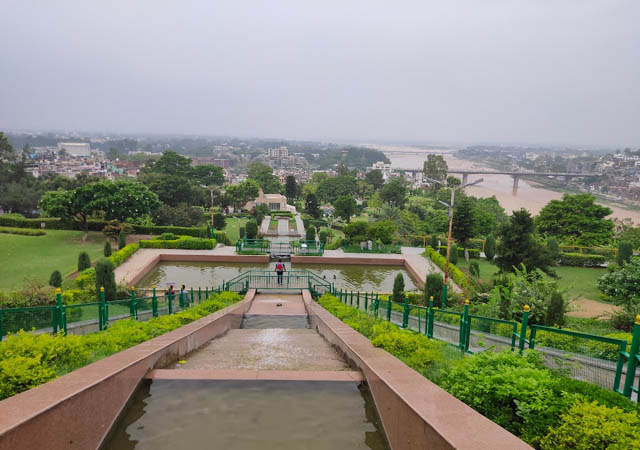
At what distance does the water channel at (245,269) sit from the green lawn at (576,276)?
4905mm

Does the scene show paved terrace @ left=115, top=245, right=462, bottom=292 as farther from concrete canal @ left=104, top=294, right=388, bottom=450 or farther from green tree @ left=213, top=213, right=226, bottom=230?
concrete canal @ left=104, top=294, right=388, bottom=450

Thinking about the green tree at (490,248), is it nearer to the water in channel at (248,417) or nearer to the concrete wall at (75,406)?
the water in channel at (248,417)

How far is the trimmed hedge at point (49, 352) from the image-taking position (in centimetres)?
435

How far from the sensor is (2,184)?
175ft

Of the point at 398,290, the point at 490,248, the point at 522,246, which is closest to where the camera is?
the point at 398,290

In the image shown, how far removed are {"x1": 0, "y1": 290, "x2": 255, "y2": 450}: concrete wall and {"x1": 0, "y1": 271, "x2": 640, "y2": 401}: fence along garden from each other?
2951 millimetres

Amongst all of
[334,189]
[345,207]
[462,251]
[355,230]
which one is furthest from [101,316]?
[334,189]

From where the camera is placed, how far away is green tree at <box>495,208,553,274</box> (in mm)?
21375

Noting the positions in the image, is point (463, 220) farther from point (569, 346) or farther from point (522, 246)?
point (569, 346)

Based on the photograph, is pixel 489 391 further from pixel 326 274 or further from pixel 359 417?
pixel 326 274

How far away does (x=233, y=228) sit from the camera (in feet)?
141

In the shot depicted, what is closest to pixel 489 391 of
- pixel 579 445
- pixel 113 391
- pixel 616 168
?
pixel 579 445

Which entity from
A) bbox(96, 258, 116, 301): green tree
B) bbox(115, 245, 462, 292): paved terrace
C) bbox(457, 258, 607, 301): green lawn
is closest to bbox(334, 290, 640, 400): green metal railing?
bbox(96, 258, 116, 301): green tree

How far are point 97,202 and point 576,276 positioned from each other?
31.8 metres
